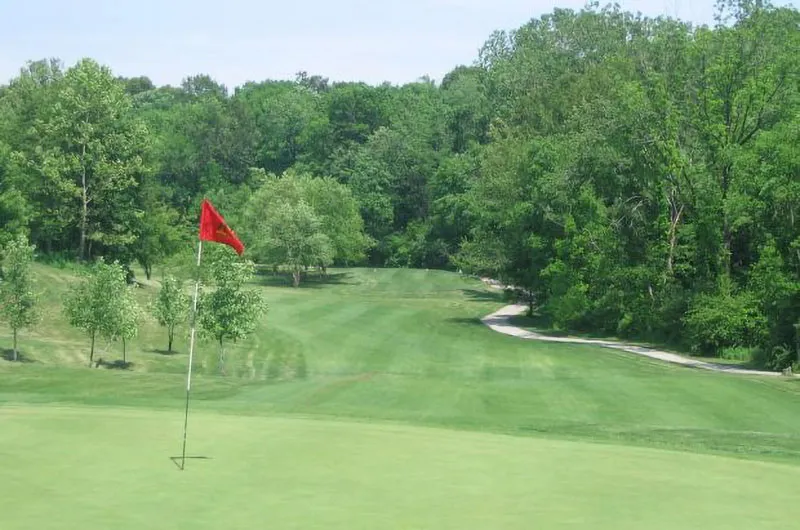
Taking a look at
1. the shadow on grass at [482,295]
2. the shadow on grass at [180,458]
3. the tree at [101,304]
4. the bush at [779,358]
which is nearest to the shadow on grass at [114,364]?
the tree at [101,304]

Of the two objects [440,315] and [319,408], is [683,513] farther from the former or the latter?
[440,315]

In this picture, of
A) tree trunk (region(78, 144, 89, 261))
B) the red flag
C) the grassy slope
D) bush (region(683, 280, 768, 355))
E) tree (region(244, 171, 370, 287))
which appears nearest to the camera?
the red flag

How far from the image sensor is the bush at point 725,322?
150 feet

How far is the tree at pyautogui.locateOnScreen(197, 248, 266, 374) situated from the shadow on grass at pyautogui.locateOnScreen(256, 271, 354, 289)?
5667 centimetres

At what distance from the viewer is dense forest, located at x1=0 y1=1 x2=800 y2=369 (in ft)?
152

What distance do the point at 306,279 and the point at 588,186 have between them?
167ft

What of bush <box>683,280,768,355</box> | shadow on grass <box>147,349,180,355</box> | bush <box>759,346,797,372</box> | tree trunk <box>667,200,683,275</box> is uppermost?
tree trunk <box>667,200,683,275</box>

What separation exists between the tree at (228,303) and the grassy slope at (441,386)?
368 cm

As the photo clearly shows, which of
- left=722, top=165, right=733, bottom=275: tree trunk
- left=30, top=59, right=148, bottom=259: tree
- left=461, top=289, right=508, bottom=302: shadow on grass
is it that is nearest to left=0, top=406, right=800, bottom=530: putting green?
left=722, top=165, right=733, bottom=275: tree trunk

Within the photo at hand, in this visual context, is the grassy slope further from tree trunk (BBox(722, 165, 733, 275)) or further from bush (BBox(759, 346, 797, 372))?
tree trunk (BBox(722, 165, 733, 275))

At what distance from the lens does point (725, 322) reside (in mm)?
45844

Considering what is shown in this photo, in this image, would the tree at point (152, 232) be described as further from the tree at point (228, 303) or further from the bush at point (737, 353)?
the bush at point (737, 353)

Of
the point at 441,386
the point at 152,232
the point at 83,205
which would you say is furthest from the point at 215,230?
the point at 152,232

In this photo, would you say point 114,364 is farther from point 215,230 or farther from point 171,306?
point 215,230
